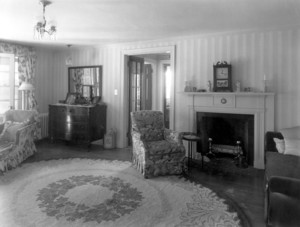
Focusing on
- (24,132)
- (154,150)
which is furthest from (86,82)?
(154,150)

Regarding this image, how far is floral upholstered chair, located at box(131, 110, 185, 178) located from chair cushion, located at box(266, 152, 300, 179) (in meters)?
1.28

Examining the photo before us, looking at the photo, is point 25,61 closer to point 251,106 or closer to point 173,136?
point 173,136

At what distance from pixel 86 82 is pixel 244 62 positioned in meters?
3.56

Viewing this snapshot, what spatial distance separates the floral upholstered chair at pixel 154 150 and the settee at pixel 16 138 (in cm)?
194

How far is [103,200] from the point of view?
297 cm

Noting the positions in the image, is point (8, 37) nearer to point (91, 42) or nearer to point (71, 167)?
point (91, 42)

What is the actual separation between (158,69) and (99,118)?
8.09 ft

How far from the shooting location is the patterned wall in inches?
159

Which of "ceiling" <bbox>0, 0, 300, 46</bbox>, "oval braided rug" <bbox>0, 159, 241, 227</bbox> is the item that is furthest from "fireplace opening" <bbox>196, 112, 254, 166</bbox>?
"ceiling" <bbox>0, 0, 300, 46</bbox>

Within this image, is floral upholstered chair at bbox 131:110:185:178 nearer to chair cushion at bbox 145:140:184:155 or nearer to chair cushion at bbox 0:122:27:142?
chair cushion at bbox 145:140:184:155

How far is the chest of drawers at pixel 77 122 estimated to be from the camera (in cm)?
539

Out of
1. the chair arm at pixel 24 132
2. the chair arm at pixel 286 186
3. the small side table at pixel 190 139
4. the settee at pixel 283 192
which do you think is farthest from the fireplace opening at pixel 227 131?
the chair arm at pixel 24 132

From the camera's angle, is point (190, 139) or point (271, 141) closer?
point (271, 141)

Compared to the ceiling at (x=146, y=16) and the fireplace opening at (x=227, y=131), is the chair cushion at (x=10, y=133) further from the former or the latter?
the fireplace opening at (x=227, y=131)
